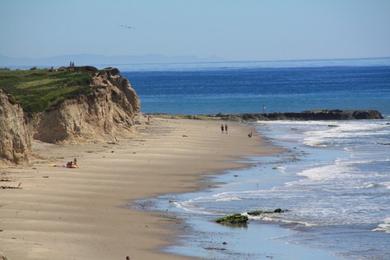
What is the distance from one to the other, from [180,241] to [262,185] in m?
13.1

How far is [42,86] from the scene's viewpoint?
5769 cm

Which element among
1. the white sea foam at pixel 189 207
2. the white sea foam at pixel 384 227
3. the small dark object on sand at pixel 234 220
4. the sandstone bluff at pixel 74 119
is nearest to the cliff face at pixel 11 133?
the sandstone bluff at pixel 74 119

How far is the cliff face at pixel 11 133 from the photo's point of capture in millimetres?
37406

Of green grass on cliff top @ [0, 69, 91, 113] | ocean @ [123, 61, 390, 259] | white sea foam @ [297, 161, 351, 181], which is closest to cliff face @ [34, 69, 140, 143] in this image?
green grass on cliff top @ [0, 69, 91, 113]

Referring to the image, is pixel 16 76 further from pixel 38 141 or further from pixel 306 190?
pixel 306 190

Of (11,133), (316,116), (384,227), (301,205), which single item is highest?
(11,133)

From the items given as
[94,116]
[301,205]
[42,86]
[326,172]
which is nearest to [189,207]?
[301,205]

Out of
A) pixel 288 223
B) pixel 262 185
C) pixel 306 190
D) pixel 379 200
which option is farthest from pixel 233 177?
pixel 288 223

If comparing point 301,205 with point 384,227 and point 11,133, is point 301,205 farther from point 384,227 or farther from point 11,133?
point 11,133

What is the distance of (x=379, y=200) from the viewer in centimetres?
3216

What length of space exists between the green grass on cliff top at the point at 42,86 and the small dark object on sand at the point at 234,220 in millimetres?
22585

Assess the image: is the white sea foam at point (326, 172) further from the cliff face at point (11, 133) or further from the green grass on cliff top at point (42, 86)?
the green grass on cliff top at point (42, 86)

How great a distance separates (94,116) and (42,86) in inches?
206

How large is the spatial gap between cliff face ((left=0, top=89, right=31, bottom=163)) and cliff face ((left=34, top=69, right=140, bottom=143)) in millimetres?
10684
